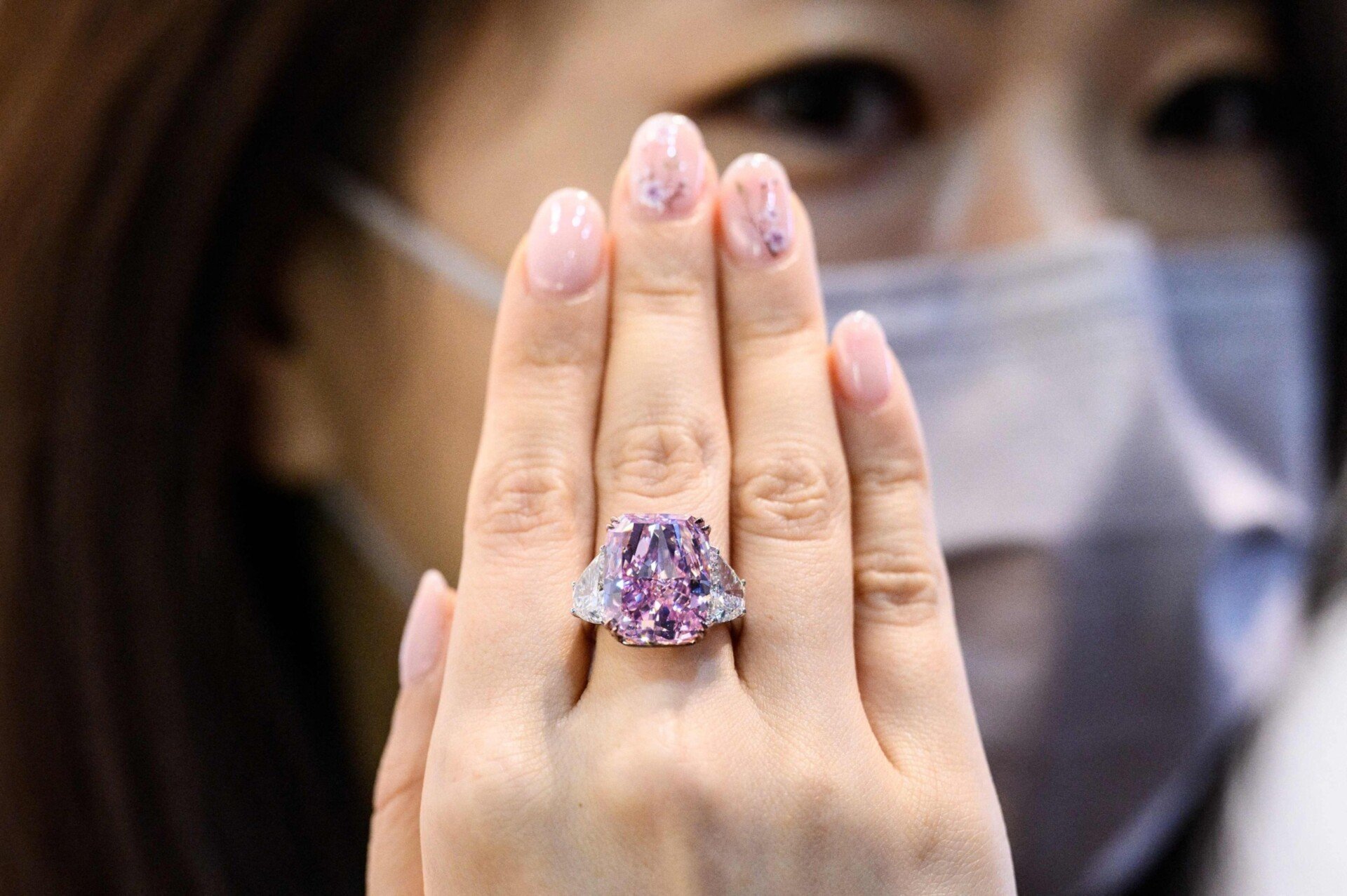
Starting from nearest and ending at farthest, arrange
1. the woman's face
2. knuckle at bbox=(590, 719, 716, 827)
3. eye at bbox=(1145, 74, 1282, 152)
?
1. knuckle at bbox=(590, 719, 716, 827)
2. the woman's face
3. eye at bbox=(1145, 74, 1282, 152)

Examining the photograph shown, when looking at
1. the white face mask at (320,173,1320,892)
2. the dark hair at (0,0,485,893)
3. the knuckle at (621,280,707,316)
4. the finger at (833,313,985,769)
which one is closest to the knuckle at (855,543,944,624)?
the finger at (833,313,985,769)

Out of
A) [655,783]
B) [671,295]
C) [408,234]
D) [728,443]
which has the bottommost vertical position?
[655,783]

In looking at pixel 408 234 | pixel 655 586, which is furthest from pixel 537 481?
pixel 408 234

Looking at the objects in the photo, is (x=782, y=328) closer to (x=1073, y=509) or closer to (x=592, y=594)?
(x=592, y=594)

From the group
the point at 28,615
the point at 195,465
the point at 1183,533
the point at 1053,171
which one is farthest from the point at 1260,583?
the point at 28,615

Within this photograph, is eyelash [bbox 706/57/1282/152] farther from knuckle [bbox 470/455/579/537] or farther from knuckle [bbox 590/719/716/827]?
knuckle [bbox 590/719/716/827]

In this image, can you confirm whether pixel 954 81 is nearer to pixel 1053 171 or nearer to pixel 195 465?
pixel 1053 171
